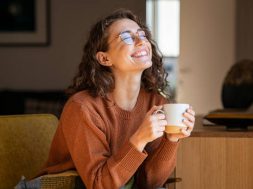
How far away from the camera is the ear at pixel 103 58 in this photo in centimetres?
167

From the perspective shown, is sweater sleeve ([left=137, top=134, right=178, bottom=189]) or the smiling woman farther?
sweater sleeve ([left=137, top=134, right=178, bottom=189])

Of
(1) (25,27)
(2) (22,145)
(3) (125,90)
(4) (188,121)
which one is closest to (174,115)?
(4) (188,121)

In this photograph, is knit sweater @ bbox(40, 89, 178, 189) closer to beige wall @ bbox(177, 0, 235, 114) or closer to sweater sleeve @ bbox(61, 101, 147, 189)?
sweater sleeve @ bbox(61, 101, 147, 189)

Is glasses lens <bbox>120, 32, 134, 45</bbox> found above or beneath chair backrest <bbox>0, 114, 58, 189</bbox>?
above

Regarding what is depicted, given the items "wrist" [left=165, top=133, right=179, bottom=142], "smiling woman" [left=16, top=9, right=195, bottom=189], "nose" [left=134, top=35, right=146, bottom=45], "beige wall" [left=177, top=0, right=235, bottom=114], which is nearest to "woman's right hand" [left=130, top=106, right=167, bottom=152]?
"smiling woman" [left=16, top=9, right=195, bottom=189]

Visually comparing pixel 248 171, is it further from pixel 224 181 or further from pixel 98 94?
pixel 98 94

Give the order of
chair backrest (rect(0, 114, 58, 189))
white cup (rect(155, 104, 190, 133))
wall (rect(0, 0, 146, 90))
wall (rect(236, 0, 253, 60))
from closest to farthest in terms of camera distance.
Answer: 1. white cup (rect(155, 104, 190, 133))
2. chair backrest (rect(0, 114, 58, 189))
3. wall (rect(236, 0, 253, 60))
4. wall (rect(0, 0, 146, 90))

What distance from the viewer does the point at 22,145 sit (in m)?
1.92

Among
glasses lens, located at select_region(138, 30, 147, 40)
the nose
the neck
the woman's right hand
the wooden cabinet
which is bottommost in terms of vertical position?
the wooden cabinet

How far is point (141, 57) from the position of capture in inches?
63.1

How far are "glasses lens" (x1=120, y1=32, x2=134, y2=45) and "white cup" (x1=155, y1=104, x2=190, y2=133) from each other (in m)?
0.27

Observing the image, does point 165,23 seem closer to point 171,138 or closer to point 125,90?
point 125,90

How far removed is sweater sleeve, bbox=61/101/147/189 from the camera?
149 cm

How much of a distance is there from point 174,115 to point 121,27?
36 centimetres
